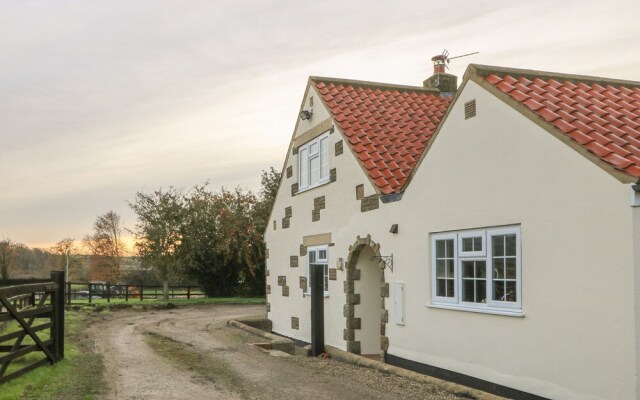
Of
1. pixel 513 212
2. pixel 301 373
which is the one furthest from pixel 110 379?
pixel 513 212

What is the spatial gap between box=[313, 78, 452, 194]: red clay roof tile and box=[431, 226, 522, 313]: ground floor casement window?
2.14 meters

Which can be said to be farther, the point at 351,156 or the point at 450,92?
the point at 450,92

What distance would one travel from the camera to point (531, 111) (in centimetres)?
889

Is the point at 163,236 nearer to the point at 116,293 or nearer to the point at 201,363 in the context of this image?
the point at 116,293

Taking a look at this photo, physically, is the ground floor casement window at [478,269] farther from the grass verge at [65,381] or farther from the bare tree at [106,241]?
the bare tree at [106,241]

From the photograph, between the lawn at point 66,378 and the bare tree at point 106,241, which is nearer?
the lawn at point 66,378

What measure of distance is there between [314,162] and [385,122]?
8.25 feet

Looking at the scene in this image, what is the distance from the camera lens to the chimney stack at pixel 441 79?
18.4 m

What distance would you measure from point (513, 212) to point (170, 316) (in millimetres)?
19004

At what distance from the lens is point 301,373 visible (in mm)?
12094

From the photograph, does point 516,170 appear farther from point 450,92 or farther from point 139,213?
point 139,213

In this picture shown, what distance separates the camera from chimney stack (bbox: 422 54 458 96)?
18406mm

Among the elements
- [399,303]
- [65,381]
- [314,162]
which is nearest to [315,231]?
[314,162]

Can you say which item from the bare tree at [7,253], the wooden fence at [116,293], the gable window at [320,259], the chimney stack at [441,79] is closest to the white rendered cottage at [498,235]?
the gable window at [320,259]
